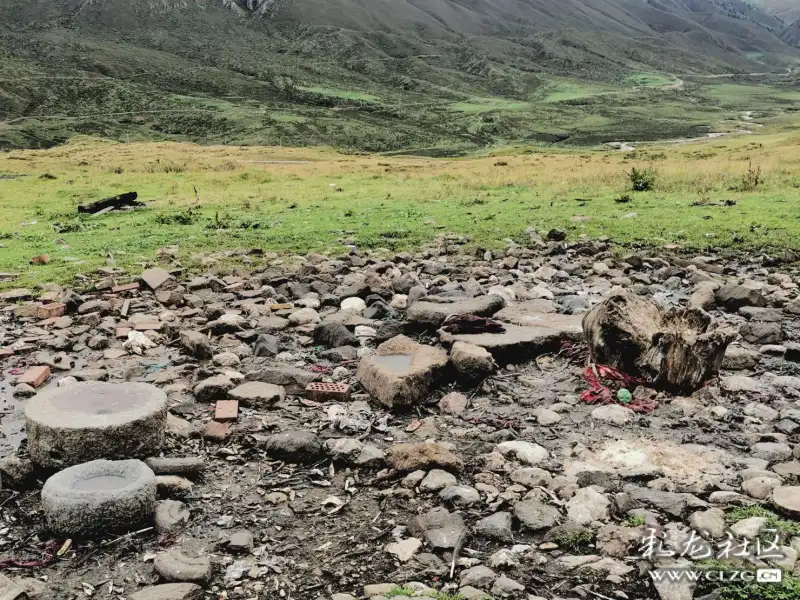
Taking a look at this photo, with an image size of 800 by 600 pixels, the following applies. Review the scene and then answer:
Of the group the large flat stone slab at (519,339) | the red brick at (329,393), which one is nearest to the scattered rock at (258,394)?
the red brick at (329,393)

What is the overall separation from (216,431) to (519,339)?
10.8ft

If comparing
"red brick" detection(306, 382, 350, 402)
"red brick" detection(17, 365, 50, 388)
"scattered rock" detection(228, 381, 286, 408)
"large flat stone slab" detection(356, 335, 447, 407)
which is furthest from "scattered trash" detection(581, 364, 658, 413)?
"red brick" detection(17, 365, 50, 388)

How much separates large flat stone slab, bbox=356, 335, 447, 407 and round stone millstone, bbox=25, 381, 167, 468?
1.95m

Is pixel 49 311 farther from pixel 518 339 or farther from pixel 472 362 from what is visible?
pixel 518 339

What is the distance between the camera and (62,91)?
119625mm

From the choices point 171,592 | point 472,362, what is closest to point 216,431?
point 171,592

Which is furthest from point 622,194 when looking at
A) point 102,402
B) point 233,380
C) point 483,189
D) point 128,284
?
point 102,402

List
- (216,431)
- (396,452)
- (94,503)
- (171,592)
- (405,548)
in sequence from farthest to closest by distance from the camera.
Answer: (216,431)
(396,452)
(94,503)
(405,548)
(171,592)

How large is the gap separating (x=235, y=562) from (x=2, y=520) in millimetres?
1729

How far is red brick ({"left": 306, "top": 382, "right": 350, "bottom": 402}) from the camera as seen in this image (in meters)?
6.41

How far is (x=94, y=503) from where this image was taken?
4.23 meters

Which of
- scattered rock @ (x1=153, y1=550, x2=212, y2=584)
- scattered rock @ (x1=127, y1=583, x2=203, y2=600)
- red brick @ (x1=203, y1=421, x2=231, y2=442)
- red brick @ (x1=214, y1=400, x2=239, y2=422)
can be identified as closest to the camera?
scattered rock @ (x1=127, y1=583, x2=203, y2=600)

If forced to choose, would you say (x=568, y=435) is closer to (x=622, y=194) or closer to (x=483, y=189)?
(x=622, y=194)

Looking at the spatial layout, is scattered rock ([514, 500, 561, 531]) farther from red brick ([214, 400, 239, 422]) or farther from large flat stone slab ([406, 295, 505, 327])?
large flat stone slab ([406, 295, 505, 327])
